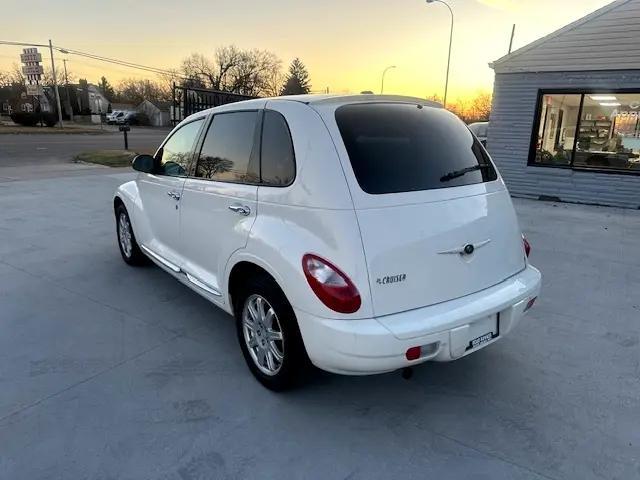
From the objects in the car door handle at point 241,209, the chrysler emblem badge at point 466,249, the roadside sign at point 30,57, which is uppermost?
the roadside sign at point 30,57

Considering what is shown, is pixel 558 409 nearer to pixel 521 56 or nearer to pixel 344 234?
pixel 344 234

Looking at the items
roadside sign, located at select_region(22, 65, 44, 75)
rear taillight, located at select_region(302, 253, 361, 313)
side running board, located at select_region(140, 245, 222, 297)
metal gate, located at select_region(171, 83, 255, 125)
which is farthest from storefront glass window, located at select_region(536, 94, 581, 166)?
roadside sign, located at select_region(22, 65, 44, 75)

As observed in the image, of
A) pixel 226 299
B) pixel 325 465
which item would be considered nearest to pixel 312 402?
pixel 325 465

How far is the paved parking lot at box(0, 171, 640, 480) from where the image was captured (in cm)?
211

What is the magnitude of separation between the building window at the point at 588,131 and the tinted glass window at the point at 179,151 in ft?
27.9

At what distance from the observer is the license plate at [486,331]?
2.33 meters

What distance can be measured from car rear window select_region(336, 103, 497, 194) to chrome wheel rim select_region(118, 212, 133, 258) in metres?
3.14

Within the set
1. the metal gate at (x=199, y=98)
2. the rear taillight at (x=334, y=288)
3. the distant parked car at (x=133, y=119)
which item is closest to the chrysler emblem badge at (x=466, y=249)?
the rear taillight at (x=334, y=288)

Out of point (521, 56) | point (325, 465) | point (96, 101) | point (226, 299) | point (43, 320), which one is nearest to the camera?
point (325, 465)

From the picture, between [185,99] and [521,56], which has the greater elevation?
[521,56]

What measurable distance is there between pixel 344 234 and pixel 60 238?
17.1 ft

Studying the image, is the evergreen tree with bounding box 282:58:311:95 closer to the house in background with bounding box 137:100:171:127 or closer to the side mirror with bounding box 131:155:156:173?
the house in background with bounding box 137:100:171:127

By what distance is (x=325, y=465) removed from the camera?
2.10 m

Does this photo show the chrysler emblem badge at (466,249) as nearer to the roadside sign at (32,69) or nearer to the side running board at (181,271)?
the side running board at (181,271)
